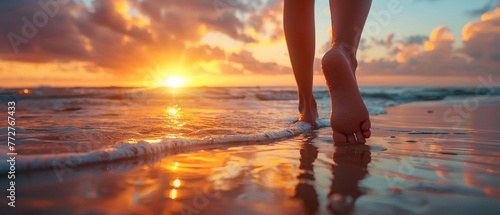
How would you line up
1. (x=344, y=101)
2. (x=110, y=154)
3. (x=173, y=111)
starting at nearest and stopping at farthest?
(x=110, y=154), (x=344, y=101), (x=173, y=111)

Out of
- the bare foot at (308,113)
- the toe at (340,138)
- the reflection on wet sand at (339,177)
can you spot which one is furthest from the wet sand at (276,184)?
the bare foot at (308,113)

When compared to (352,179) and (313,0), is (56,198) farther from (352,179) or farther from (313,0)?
(313,0)

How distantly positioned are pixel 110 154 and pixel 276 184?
715 millimetres

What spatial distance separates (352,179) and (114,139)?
1.21 metres

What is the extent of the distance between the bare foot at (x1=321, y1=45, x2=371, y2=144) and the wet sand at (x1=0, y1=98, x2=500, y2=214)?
4.6 inches

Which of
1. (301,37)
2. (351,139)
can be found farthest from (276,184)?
(301,37)

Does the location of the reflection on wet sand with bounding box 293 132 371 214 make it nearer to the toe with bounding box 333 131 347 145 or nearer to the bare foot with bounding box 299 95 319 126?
the toe with bounding box 333 131 347 145

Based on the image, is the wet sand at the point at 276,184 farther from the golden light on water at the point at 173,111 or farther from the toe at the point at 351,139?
the golden light on water at the point at 173,111

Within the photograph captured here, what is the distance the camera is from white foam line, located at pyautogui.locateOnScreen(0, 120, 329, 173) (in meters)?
1.29

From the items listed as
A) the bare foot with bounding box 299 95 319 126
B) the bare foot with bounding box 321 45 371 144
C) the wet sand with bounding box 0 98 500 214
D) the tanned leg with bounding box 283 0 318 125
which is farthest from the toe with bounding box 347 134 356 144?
the bare foot with bounding box 299 95 319 126

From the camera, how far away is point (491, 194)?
983 mm

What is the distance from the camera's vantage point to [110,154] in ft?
4.80

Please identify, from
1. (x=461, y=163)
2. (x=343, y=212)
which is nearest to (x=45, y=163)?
(x=343, y=212)

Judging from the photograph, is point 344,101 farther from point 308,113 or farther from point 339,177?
point 308,113
